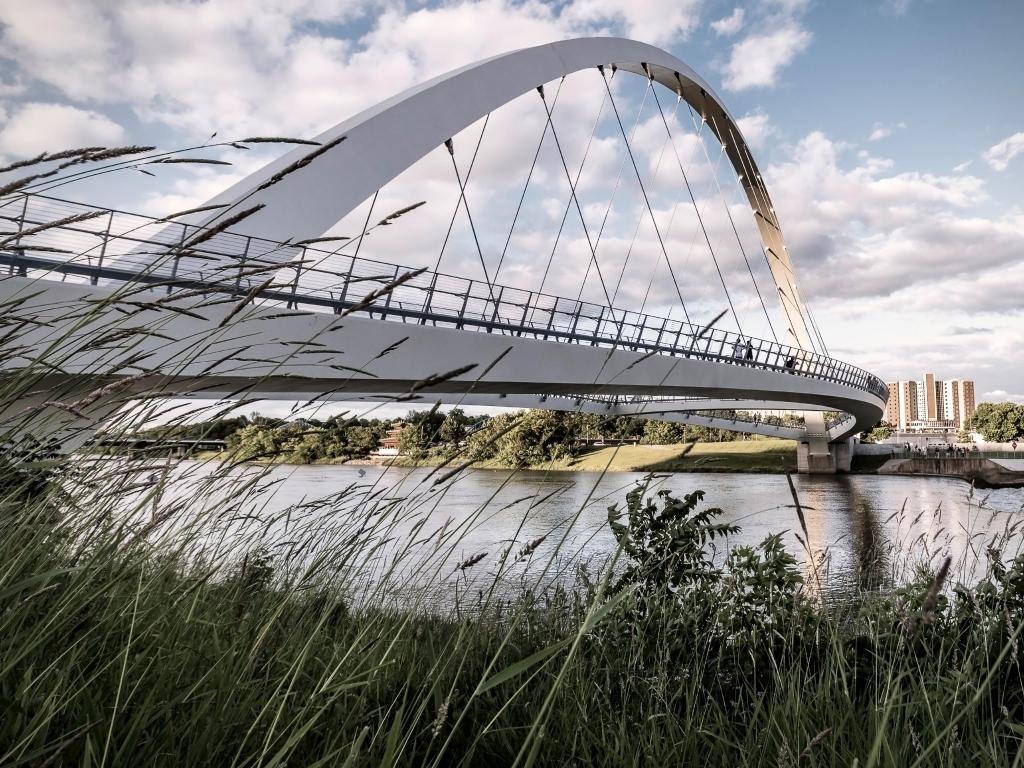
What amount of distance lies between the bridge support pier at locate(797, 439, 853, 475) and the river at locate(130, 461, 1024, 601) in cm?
1106

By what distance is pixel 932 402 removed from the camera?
19088 cm

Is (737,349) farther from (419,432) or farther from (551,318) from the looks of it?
(419,432)

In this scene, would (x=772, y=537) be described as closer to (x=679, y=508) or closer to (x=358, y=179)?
(x=679, y=508)

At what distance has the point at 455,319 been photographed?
40.2 feet

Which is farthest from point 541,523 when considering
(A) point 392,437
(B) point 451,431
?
(B) point 451,431

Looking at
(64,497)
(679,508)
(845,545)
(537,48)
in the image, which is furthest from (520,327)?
(64,497)

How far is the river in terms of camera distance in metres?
1.66

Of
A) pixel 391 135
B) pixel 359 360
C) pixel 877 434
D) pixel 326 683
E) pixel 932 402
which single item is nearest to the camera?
pixel 326 683

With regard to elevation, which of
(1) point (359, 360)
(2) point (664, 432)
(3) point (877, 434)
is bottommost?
(3) point (877, 434)

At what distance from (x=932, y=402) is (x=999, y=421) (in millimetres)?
136636

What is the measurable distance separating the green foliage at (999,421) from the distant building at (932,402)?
121 metres

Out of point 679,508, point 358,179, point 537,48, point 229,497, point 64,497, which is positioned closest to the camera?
point 229,497

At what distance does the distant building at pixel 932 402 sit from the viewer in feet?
616

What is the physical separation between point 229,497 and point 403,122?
39.4 feet
